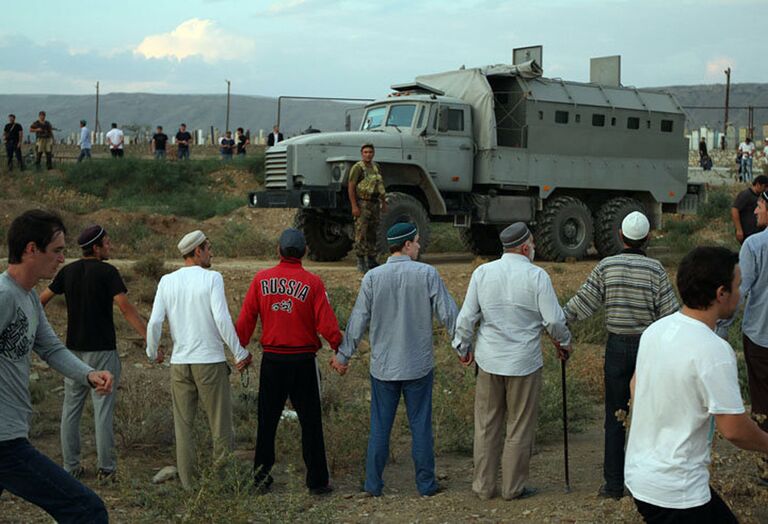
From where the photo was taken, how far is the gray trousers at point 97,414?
6918 mm

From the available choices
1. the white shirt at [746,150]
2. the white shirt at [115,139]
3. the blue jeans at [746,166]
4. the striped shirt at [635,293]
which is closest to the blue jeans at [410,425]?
the striped shirt at [635,293]

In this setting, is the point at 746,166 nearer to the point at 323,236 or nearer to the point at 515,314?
the point at 323,236

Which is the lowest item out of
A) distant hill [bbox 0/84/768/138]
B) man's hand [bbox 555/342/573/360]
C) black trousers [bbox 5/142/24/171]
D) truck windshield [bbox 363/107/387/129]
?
man's hand [bbox 555/342/573/360]

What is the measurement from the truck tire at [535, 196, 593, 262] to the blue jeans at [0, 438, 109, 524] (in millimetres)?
13291

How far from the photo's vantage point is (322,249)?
16.2m

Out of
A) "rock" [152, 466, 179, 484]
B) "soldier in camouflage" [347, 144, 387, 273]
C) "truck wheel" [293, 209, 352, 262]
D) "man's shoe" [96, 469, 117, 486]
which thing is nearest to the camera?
"man's shoe" [96, 469, 117, 486]

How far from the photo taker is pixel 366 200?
44.9ft

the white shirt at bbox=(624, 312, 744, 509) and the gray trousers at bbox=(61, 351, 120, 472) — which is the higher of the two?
the white shirt at bbox=(624, 312, 744, 509)

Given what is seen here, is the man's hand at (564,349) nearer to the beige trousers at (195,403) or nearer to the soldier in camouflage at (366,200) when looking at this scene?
the beige trousers at (195,403)

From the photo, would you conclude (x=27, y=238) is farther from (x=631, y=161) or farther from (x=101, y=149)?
(x=101, y=149)

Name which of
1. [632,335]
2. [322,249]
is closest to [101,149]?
[322,249]

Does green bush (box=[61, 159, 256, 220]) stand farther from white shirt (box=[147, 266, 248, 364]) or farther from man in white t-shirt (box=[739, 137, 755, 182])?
white shirt (box=[147, 266, 248, 364])

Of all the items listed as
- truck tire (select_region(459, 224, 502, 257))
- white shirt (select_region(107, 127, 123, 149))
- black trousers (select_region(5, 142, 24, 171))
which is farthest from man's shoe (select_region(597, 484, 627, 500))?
white shirt (select_region(107, 127, 123, 149))

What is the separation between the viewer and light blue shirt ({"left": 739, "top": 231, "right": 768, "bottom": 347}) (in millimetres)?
6293
